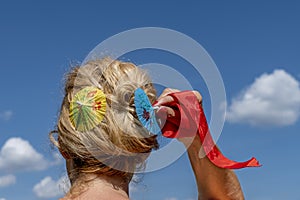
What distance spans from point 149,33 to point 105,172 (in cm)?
91

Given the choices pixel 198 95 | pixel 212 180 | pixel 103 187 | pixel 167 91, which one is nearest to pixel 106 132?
pixel 103 187

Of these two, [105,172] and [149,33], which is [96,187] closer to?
[105,172]

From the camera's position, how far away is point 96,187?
4363 millimetres

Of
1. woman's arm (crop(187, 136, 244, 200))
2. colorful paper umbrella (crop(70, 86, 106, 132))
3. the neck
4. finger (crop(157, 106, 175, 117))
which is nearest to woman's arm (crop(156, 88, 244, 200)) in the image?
woman's arm (crop(187, 136, 244, 200))

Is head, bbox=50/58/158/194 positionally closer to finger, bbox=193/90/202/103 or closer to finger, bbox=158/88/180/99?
finger, bbox=158/88/180/99

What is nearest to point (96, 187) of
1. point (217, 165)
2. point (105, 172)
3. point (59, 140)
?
point (105, 172)

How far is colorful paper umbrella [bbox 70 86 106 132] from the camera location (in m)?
4.31

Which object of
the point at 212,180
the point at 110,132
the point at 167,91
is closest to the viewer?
the point at 110,132

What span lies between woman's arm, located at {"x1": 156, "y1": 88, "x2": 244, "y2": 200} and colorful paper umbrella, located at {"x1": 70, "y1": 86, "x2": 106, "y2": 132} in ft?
2.17

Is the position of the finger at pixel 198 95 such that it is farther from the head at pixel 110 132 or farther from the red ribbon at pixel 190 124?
the head at pixel 110 132

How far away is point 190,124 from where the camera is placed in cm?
443

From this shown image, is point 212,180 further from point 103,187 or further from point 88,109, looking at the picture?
point 88,109

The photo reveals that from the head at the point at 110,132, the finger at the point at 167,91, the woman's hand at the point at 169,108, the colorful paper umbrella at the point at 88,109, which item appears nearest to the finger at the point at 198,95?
the woman's hand at the point at 169,108

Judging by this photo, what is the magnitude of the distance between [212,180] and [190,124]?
455 mm
